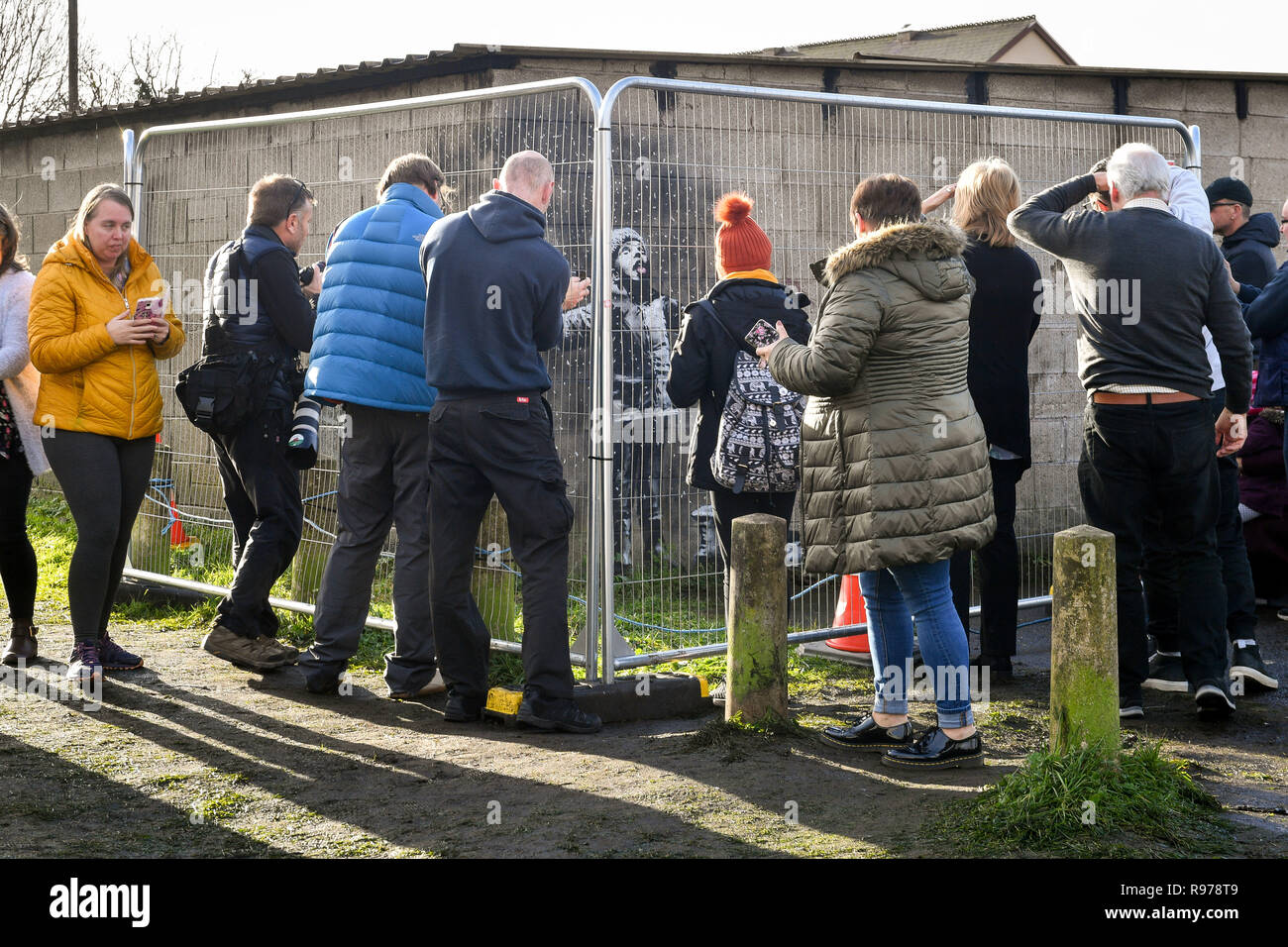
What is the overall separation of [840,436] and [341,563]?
7.53 feet

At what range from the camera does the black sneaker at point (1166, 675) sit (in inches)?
222

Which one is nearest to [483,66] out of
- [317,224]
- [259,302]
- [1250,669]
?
[317,224]

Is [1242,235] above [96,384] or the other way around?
above

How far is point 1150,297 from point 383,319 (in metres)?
3.01

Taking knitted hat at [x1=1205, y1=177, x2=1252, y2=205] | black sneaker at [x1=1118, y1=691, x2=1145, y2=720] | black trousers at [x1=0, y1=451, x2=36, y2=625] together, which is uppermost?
knitted hat at [x1=1205, y1=177, x2=1252, y2=205]

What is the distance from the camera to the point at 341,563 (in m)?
5.58

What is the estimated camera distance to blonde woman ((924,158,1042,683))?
5.58m

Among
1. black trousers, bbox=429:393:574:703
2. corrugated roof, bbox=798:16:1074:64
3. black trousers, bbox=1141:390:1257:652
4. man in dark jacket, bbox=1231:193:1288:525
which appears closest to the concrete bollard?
black trousers, bbox=429:393:574:703

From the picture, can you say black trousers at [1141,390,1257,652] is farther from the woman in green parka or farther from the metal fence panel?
the woman in green parka

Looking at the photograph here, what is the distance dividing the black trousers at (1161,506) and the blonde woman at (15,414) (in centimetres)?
448

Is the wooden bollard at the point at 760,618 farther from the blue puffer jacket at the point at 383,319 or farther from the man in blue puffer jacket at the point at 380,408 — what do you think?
the blue puffer jacket at the point at 383,319

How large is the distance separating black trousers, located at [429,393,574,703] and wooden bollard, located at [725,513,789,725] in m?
0.68

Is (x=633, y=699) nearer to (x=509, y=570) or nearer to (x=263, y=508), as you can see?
(x=509, y=570)

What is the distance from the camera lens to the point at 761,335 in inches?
204
